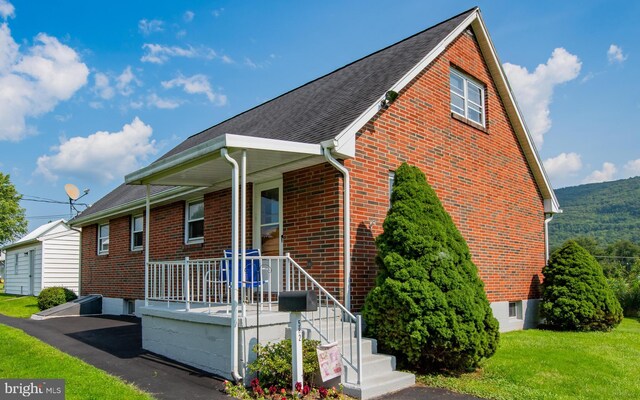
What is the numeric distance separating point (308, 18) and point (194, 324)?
6570 mm

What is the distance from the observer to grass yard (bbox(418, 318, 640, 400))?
6762 mm

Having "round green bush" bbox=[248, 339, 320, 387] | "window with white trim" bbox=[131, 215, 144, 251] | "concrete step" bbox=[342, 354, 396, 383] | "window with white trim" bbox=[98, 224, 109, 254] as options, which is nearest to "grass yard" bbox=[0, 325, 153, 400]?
"round green bush" bbox=[248, 339, 320, 387]

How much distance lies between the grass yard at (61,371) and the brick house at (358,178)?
188 cm

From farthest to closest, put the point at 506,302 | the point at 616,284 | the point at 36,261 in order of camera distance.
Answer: the point at 36,261 → the point at 616,284 → the point at 506,302

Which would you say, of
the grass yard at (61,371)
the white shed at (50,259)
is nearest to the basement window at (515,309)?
the grass yard at (61,371)

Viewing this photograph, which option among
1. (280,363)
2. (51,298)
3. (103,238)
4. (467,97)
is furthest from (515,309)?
(51,298)

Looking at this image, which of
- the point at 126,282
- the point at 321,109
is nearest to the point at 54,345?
the point at 126,282

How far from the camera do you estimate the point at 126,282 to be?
1478 cm

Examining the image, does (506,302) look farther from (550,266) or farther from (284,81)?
(284,81)

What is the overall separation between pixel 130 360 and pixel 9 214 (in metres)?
38.6

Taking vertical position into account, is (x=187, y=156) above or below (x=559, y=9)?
below

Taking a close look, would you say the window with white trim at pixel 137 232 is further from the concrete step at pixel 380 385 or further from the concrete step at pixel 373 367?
the concrete step at pixel 380 385

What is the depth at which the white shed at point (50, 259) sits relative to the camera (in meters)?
23.5

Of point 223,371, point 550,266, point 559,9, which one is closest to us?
point 223,371
